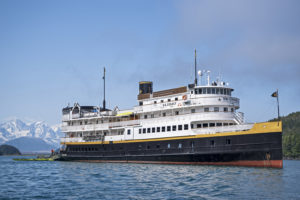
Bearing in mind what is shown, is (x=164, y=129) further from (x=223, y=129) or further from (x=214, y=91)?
(x=223, y=129)

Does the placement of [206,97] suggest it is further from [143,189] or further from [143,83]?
[143,189]

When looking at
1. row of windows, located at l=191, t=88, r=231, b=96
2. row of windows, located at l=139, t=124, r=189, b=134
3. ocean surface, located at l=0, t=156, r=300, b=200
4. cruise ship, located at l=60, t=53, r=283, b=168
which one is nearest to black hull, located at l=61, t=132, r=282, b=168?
cruise ship, located at l=60, t=53, r=283, b=168

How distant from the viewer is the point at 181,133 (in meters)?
38.1

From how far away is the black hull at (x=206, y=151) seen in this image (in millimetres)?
31798

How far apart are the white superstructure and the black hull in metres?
1.07

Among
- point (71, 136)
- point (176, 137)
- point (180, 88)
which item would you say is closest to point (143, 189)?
point (176, 137)

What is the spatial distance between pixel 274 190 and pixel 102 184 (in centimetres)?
1053

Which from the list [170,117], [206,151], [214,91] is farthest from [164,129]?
[214,91]

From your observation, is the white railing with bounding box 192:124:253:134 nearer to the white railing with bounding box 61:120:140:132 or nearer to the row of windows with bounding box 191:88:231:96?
the row of windows with bounding box 191:88:231:96

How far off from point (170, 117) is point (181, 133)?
265 centimetres

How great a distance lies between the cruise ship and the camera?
3262 cm

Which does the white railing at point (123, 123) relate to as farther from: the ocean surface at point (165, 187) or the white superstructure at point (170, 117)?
the ocean surface at point (165, 187)

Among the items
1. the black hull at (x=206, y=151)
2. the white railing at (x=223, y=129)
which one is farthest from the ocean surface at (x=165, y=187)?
the white railing at (x=223, y=129)

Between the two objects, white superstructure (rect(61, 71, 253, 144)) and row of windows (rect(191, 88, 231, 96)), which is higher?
row of windows (rect(191, 88, 231, 96))
